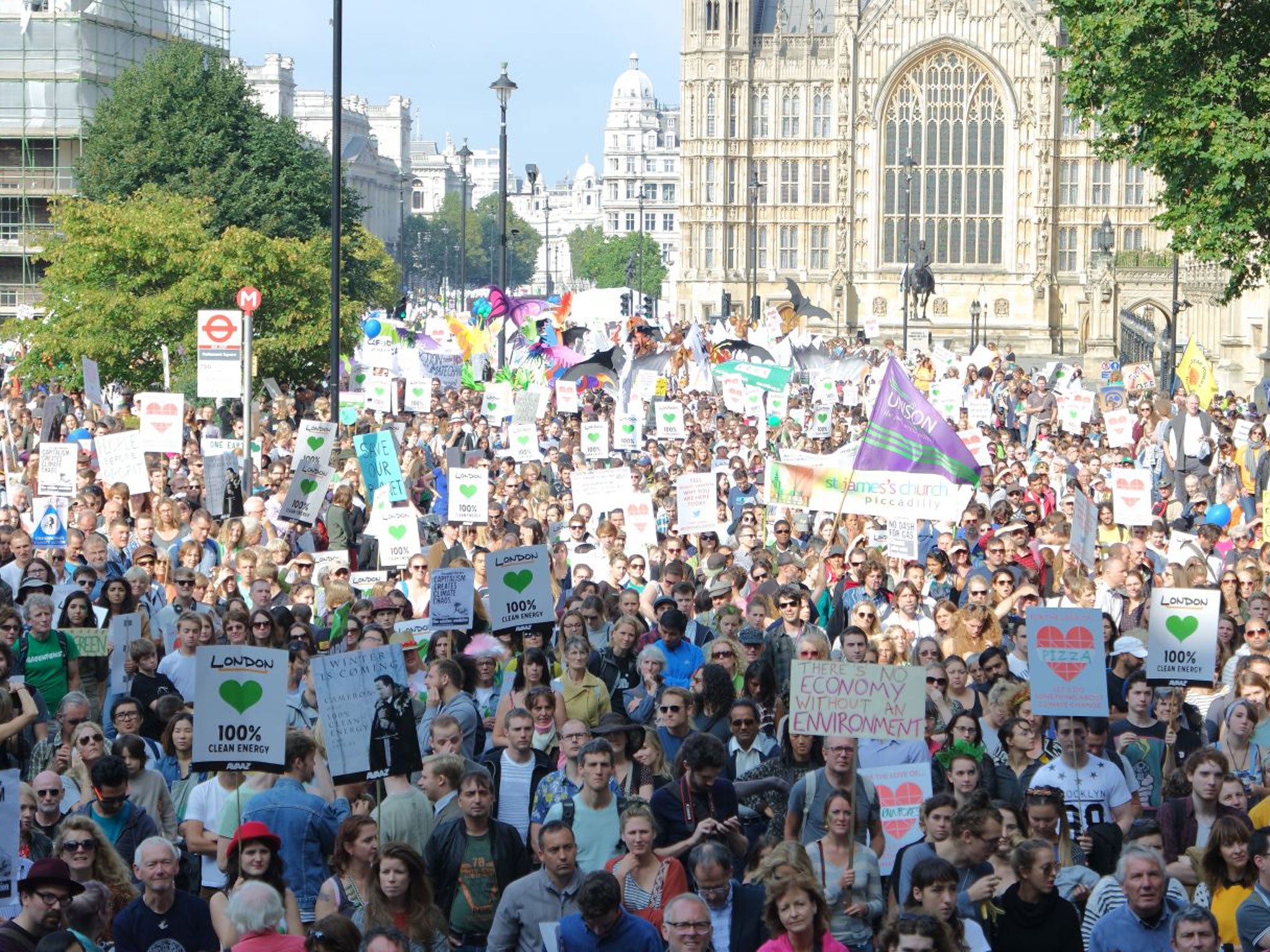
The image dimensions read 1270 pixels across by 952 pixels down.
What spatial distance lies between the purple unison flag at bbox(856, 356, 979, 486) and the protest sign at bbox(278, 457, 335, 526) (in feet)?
14.4

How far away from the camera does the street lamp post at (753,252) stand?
260 ft

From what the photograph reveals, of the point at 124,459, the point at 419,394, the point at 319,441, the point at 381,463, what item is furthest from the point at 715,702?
the point at 419,394

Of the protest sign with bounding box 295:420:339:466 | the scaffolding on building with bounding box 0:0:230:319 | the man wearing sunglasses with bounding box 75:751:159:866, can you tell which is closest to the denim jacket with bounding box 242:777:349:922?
the man wearing sunglasses with bounding box 75:751:159:866

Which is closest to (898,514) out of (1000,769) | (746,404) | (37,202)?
(1000,769)

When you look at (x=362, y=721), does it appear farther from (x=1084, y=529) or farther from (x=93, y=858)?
(x=1084, y=529)

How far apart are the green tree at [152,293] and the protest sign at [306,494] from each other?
59.8 feet

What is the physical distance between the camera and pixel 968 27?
271ft

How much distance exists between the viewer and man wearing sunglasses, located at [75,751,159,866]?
919 centimetres

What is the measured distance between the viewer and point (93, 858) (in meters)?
8.28

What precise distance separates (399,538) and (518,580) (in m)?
4.77

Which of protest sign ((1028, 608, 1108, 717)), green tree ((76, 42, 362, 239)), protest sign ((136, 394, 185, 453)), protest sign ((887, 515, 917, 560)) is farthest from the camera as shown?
green tree ((76, 42, 362, 239))

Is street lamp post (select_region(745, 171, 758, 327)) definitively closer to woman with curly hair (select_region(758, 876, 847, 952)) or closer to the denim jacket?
the denim jacket

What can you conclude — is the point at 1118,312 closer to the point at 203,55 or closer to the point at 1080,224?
the point at 1080,224

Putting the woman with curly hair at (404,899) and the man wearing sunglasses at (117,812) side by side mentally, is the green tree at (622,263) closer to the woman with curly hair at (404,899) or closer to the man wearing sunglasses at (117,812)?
the man wearing sunglasses at (117,812)
